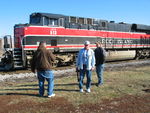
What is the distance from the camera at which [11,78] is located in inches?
537

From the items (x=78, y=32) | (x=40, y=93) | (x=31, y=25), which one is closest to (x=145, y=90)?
(x=40, y=93)

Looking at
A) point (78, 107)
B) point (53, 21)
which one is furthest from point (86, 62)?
point (53, 21)

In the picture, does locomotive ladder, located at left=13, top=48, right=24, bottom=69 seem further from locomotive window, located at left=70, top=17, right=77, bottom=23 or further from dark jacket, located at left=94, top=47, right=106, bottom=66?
dark jacket, located at left=94, top=47, right=106, bottom=66

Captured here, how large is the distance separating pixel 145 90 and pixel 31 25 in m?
10.0

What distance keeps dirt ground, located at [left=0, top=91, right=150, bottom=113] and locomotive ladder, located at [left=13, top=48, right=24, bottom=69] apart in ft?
28.1

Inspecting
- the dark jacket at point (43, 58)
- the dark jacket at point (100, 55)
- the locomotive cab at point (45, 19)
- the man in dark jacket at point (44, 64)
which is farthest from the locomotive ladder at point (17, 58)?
the dark jacket at point (43, 58)

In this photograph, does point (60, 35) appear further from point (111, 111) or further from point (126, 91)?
point (111, 111)

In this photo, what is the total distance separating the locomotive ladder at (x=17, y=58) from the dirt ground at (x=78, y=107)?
857 cm

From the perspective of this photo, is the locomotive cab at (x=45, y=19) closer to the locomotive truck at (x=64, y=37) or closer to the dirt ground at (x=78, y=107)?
the locomotive truck at (x=64, y=37)

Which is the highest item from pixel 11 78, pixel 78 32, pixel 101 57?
pixel 78 32

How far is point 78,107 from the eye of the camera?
694cm

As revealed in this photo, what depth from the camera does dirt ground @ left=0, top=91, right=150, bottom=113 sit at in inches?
261

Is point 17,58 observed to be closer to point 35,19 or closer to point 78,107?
point 35,19

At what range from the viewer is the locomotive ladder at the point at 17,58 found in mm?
16228
